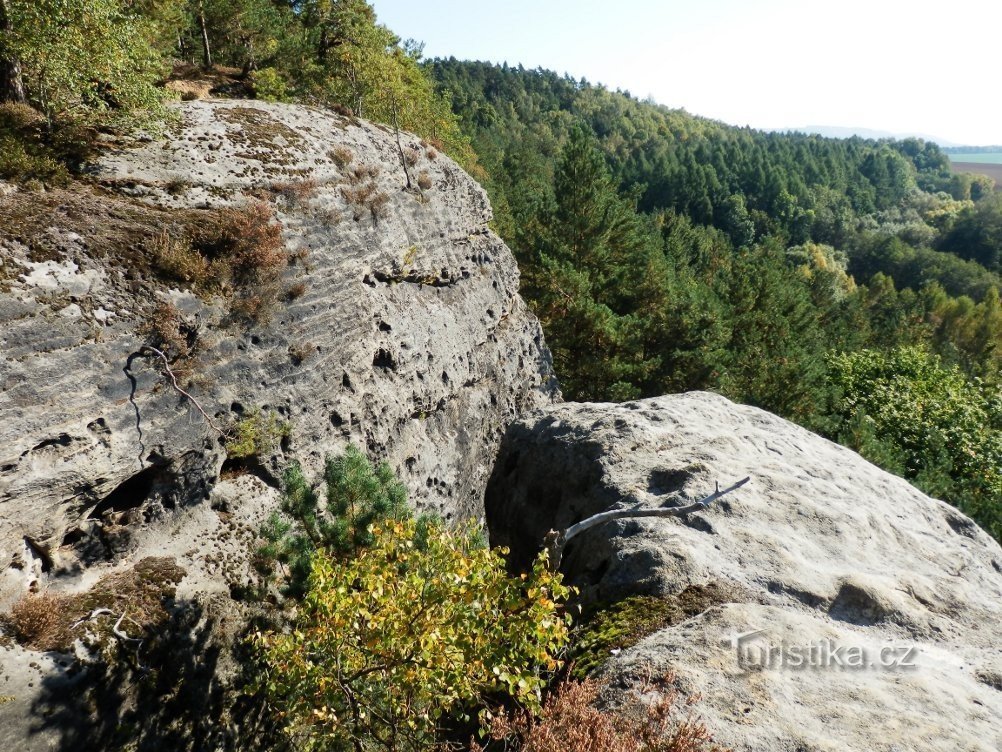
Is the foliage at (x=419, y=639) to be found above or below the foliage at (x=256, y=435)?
above

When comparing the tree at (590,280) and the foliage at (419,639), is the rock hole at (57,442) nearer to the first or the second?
the foliage at (419,639)

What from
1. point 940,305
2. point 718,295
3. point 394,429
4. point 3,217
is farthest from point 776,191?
point 3,217

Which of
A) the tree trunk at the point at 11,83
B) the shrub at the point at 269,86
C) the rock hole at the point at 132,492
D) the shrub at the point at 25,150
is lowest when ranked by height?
the rock hole at the point at 132,492

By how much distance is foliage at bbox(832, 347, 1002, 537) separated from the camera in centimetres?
2489

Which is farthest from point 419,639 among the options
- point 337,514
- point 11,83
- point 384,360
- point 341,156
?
point 11,83

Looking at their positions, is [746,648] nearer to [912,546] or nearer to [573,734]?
[573,734]

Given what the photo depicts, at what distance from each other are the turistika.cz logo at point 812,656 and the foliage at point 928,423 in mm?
19869

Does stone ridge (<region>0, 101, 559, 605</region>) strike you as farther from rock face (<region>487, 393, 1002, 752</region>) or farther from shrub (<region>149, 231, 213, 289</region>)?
rock face (<region>487, 393, 1002, 752</region>)

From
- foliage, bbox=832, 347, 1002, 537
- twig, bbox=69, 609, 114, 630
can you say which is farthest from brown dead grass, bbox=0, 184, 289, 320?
foliage, bbox=832, 347, 1002, 537

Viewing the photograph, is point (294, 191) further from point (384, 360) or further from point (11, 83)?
point (11, 83)

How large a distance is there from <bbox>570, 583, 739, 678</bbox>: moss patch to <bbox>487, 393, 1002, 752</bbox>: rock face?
186mm

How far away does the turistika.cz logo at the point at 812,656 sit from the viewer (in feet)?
22.8

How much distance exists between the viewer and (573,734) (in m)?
4.77

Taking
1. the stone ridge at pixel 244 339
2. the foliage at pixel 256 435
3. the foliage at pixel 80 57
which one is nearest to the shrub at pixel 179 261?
the stone ridge at pixel 244 339
